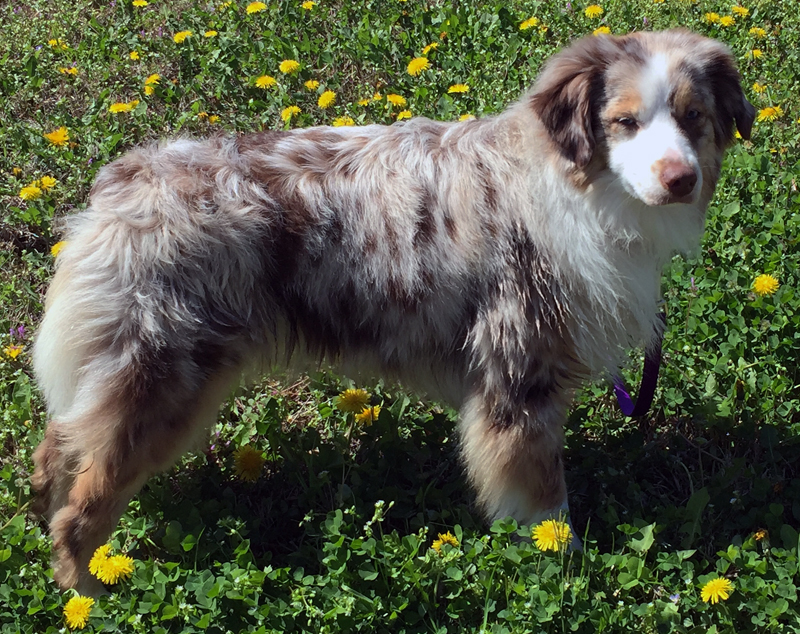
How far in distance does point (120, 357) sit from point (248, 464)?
2.81 ft

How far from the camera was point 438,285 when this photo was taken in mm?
3197

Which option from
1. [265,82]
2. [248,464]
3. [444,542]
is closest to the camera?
[444,542]

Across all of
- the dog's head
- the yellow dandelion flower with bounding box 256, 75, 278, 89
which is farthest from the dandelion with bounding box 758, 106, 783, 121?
the yellow dandelion flower with bounding box 256, 75, 278, 89

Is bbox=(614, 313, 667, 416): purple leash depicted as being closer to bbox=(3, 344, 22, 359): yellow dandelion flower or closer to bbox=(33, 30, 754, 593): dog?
bbox=(33, 30, 754, 593): dog

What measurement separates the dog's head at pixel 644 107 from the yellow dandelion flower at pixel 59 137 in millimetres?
3195

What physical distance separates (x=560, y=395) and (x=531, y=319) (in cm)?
34

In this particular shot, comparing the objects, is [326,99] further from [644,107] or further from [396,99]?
[644,107]

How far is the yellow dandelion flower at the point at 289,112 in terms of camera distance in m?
5.01

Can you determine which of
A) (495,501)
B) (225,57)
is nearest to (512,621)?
(495,501)

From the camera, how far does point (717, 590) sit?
2.90 m

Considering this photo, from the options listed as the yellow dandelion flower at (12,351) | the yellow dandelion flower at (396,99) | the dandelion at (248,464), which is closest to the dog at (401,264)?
the dandelion at (248,464)

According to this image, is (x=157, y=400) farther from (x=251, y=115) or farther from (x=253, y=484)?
(x=251, y=115)

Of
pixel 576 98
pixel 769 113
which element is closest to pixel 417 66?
pixel 769 113

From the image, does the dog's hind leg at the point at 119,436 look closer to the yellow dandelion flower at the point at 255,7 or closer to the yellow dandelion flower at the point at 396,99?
the yellow dandelion flower at the point at 396,99
